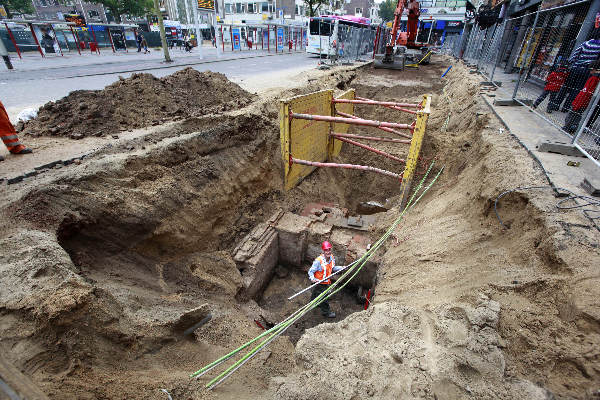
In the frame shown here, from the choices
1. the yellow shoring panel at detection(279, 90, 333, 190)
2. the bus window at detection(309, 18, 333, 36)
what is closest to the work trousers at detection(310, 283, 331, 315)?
the yellow shoring panel at detection(279, 90, 333, 190)

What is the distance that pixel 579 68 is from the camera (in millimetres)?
5516

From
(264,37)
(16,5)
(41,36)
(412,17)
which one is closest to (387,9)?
(264,37)

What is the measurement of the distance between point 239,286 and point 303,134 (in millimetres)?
3290

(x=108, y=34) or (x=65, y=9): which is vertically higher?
(x=65, y=9)

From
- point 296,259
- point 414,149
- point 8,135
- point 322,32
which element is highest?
point 322,32

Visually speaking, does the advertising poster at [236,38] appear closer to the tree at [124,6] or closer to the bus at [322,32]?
the bus at [322,32]

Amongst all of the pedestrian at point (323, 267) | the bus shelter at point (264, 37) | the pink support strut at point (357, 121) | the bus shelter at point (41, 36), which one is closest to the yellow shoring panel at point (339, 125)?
the pink support strut at point (357, 121)

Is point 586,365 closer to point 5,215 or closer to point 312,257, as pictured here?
point 312,257

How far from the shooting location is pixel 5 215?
306cm

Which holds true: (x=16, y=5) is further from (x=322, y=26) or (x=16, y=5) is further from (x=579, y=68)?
(x=579, y=68)

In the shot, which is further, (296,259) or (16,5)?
(16,5)

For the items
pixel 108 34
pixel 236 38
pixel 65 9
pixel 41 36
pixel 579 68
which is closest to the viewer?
pixel 579 68

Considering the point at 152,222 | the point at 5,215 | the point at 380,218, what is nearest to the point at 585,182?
the point at 380,218

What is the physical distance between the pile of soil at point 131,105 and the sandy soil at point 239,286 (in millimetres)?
995
